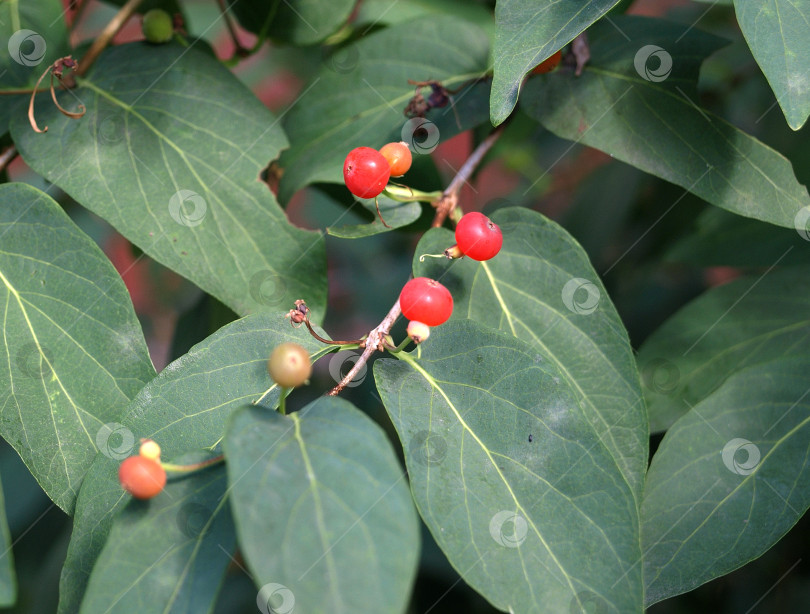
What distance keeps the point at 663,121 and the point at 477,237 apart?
0.30m

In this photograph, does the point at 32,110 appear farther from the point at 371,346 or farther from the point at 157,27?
the point at 371,346

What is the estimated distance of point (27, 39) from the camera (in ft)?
2.86

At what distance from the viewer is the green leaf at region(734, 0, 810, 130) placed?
1.95 ft
